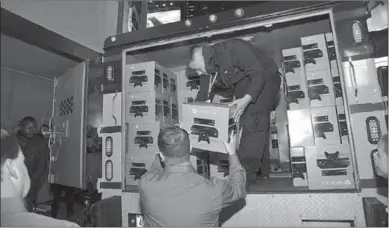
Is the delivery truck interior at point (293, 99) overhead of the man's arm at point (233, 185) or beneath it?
overhead

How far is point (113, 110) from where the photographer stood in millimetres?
2805

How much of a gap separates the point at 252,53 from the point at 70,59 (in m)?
1.64

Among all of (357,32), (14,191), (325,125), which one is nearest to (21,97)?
(14,191)

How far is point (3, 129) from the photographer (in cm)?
100

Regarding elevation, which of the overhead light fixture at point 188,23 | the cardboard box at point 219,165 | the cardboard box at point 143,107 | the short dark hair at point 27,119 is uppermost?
the overhead light fixture at point 188,23

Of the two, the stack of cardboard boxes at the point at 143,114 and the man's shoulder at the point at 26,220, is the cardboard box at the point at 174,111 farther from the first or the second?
the man's shoulder at the point at 26,220

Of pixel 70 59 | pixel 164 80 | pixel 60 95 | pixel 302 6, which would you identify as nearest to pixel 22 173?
pixel 60 95

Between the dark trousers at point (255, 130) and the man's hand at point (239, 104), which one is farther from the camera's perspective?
the dark trousers at point (255, 130)

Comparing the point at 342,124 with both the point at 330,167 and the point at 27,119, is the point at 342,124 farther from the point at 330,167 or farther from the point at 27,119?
the point at 27,119

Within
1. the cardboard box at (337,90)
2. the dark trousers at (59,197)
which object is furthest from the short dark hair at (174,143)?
the cardboard box at (337,90)

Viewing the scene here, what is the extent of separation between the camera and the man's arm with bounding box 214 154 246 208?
1706 mm

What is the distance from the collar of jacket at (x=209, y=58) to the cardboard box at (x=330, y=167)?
1.25m

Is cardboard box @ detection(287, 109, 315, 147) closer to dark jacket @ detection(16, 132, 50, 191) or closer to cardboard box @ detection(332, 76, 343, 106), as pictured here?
cardboard box @ detection(332, 76, 343, 106)

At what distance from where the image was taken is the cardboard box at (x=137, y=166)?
9.56ft
